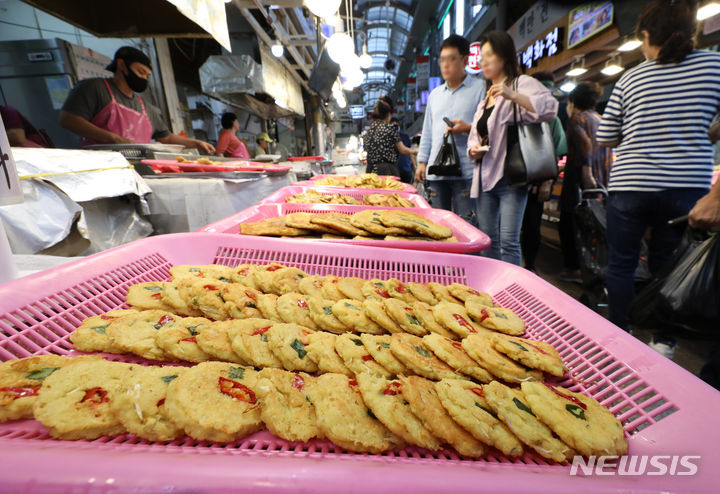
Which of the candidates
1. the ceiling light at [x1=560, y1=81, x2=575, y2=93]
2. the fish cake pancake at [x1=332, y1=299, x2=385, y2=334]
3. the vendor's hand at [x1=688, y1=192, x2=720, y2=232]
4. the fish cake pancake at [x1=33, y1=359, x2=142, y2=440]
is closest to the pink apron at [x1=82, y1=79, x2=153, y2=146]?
the fish cake pancake at [x1=33, y1=359, x2=142, y2=440]

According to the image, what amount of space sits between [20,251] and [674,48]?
4632 millimetres

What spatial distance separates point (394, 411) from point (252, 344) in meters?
0.59

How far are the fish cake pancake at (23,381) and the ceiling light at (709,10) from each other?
8.14m

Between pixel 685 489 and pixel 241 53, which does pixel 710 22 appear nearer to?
pixel 685 489

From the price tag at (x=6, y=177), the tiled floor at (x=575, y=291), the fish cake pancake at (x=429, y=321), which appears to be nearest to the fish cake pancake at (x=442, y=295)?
the fish cake pancake at (x=429, y=321)

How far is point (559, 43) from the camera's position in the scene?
761 centimetres

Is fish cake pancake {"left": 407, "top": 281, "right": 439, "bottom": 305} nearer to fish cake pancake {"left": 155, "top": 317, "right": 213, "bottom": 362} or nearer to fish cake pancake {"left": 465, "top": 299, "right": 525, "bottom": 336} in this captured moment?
fish cake pancake {"left": 465, "top": 299, "right": 525, "bottom": 336}

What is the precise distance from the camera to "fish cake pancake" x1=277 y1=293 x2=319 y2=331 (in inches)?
54.5

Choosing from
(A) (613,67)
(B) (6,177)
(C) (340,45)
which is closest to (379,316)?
(B) (6,177)

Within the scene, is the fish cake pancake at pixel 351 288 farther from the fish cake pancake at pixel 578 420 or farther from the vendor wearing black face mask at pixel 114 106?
the vendor wearing black face mask at pixel 114 106

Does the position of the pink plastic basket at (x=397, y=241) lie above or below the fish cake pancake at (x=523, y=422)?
above

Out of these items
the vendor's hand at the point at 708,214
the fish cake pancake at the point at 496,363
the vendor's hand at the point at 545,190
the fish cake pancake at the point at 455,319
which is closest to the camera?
the fish cake pancake at the point at 496,363

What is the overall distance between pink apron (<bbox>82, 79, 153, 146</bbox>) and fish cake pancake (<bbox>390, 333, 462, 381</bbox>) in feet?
15.9

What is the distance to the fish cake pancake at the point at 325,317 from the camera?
137 cm
